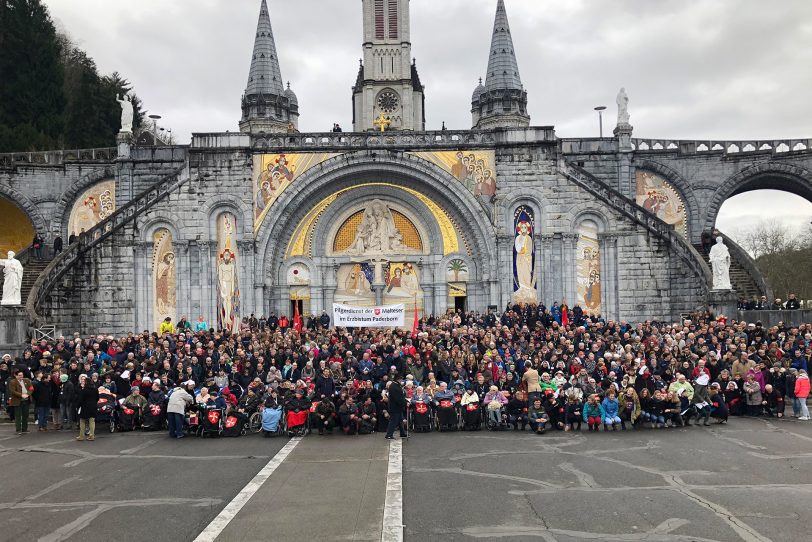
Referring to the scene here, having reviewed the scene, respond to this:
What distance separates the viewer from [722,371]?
1786 centimetres

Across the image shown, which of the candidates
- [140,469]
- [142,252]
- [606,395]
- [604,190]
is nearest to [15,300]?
[142,252]

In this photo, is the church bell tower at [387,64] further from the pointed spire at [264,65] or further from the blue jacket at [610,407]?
the blue jacket at [610,407]

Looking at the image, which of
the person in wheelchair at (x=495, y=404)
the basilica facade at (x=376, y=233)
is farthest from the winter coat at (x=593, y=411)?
the basilica facade at (x=376, y=233)

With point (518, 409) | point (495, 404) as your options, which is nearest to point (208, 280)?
point (495, 404)

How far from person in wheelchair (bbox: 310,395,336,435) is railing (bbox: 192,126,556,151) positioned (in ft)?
63.7

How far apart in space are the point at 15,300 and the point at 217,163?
39.2ft

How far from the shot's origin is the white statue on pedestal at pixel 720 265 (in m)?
28.0

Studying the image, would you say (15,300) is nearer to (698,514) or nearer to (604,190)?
(698,514)

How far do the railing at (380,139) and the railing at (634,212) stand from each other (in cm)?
230

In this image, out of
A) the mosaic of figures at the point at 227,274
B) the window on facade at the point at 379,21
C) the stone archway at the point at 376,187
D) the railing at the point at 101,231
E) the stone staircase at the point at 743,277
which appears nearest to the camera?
the railing at the point at 101,231

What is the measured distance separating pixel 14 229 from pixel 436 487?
3943 cm

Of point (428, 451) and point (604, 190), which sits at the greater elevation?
point (604, 190)

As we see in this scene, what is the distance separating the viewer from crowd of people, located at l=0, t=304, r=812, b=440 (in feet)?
54.5

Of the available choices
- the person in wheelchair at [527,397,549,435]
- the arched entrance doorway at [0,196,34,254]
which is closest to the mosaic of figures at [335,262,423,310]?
the person in wheelchair at [527,397,549,435]
